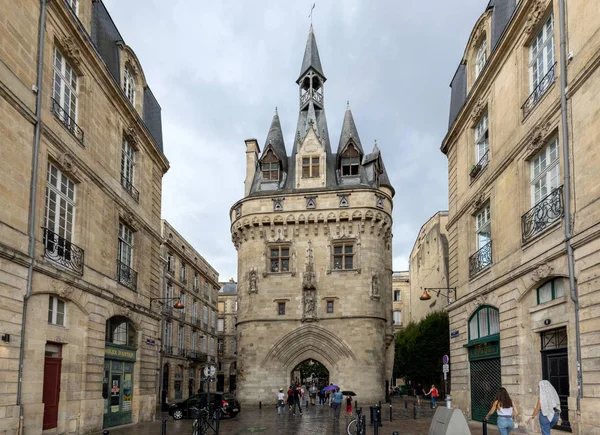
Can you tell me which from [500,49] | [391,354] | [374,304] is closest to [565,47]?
[500,49]

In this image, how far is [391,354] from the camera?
37.1 metres

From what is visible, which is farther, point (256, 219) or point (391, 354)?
point (391, 354)

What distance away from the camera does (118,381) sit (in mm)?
18188

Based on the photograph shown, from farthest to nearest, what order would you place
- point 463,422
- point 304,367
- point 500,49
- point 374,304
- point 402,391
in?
point 304,367 < point 402,391 < point 374,304 < point 500,49 < point 463,422

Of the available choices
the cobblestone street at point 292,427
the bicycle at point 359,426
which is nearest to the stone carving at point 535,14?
the bicycle at point 359,426

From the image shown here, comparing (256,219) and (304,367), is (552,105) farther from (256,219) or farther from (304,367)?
(304,367)

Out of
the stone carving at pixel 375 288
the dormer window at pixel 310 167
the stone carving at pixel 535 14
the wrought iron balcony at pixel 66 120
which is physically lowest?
the stone carving at pixel 375 288

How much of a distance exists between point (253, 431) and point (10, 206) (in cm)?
954

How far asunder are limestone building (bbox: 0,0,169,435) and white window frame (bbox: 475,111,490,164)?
34.3ft

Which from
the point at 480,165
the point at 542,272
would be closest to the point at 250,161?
the point at 480,165

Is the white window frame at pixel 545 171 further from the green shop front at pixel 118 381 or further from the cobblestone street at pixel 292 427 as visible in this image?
the green shop front at pixel 118 381

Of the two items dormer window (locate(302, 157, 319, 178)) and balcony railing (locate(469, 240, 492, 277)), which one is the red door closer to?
balcony railing (locate(469, 240, 492, 277))

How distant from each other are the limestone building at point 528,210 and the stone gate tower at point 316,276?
12.6 metres

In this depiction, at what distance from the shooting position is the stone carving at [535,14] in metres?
13.2
